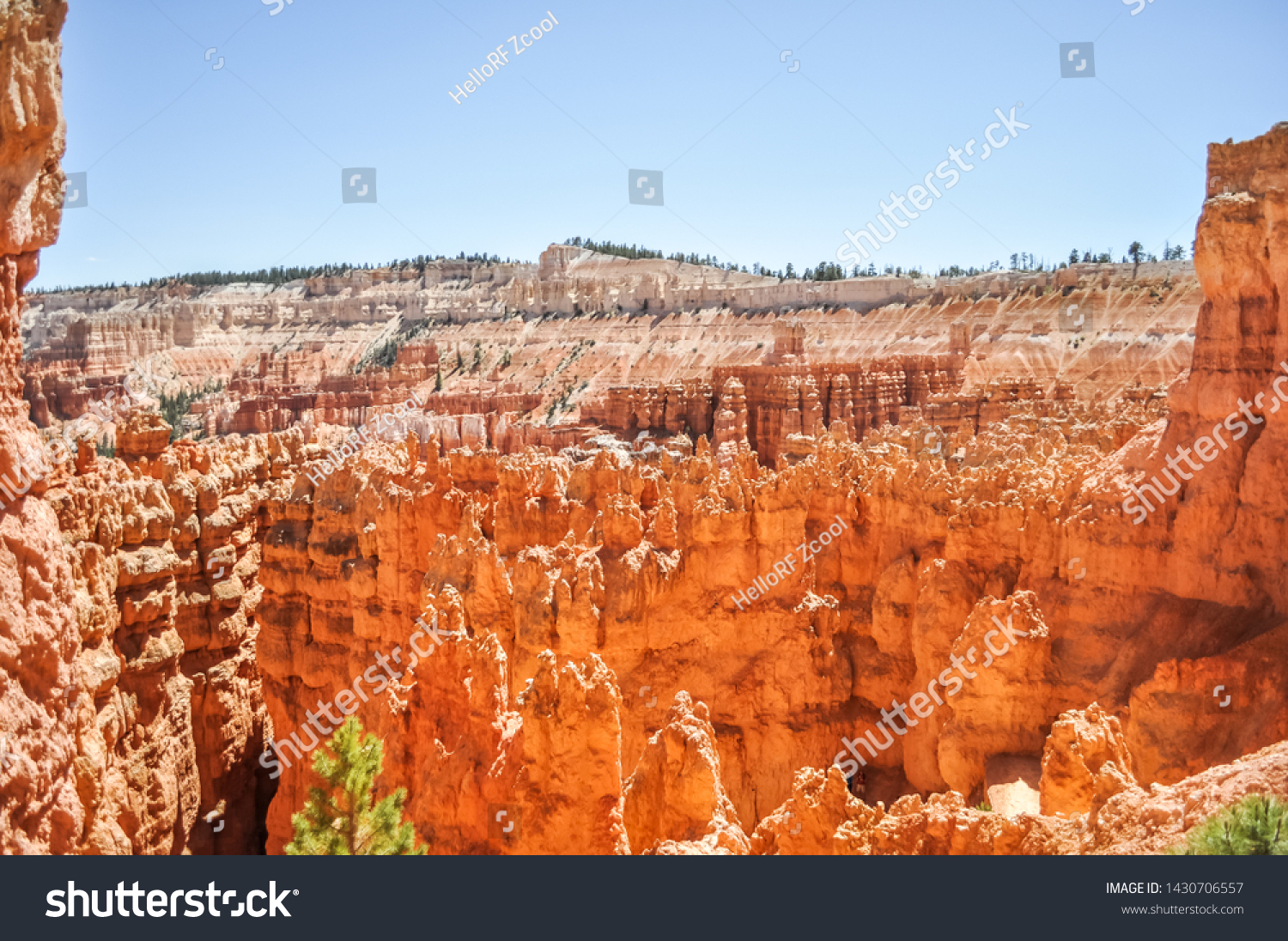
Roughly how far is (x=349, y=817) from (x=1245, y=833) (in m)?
5.90

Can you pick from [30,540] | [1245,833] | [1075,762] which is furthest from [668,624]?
[30,540]

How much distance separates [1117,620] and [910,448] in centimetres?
1120

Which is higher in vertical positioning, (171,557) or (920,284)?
(920,284)

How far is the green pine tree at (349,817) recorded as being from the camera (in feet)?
24.2

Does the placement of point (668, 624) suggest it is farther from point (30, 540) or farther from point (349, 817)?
point (30, 540)

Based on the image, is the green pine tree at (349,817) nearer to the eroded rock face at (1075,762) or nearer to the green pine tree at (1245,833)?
the eroded rock face at (1075,762)

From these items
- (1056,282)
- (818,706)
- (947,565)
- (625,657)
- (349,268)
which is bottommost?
(818,706)

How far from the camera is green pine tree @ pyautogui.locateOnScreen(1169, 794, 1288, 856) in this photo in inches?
193

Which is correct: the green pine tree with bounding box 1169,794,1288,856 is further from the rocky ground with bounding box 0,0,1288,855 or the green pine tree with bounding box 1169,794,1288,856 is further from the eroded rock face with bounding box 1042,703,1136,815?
the eroded rock face with bounding box 1042,703,1136,815

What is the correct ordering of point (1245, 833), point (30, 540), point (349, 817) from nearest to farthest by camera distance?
point (1245, 833) < point (30, 540) < point (349, 817)

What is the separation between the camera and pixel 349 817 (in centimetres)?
751

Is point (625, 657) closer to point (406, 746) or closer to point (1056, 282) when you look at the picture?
point (406, 746)

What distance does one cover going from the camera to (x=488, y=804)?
8.05 meters
